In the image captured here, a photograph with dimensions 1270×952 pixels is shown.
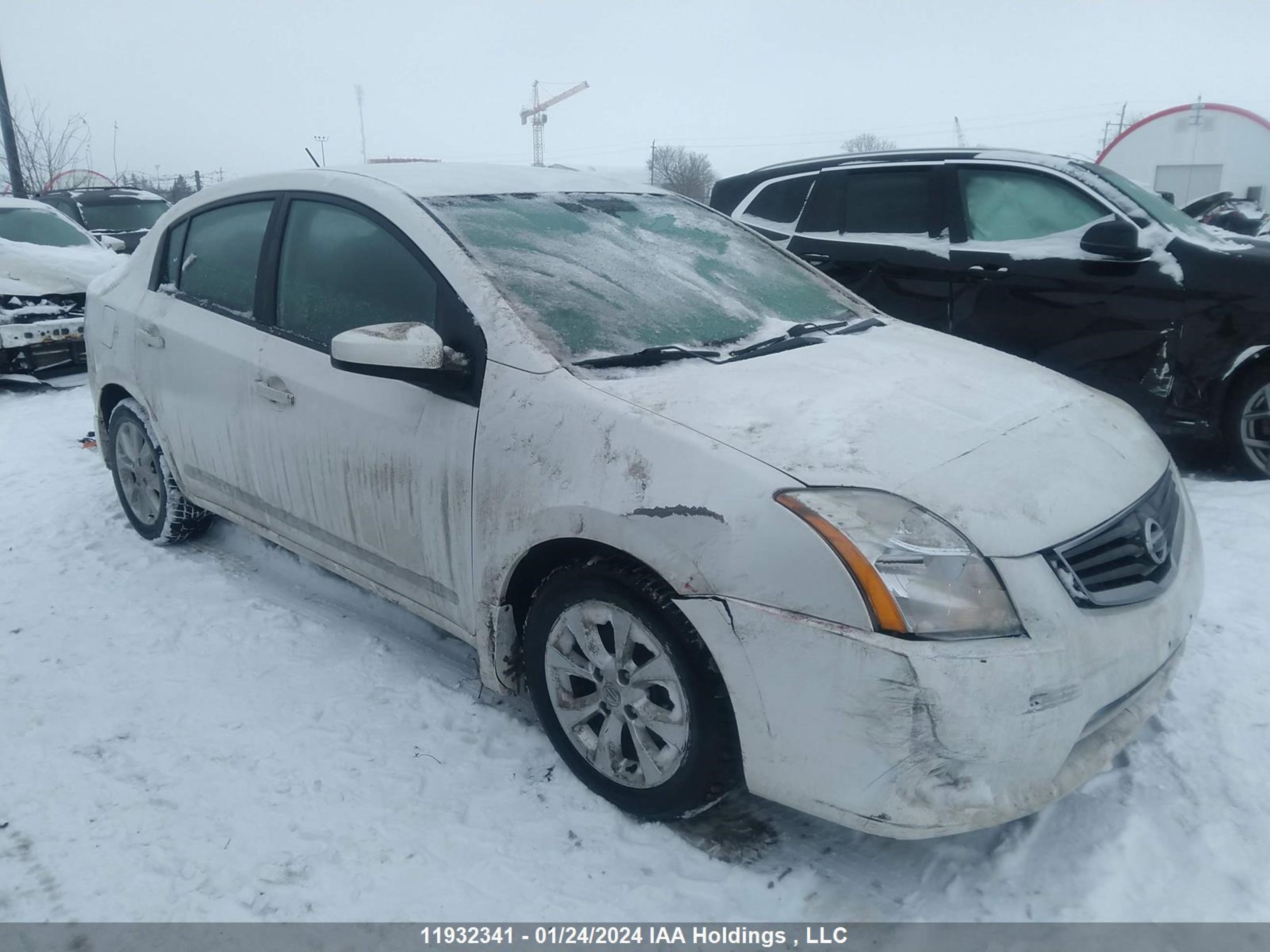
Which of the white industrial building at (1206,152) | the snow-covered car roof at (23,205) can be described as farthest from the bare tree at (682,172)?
the snow-covered car roof at (23,205)

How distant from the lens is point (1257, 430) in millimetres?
4836

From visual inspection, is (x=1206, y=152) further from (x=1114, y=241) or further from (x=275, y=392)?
(x=275, y=392)

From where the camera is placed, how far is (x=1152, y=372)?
16.2ft

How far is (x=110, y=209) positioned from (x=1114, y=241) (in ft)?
44.8

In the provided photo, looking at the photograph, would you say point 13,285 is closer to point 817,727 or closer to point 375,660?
point 375,660

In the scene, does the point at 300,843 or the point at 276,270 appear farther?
the point at 276,270

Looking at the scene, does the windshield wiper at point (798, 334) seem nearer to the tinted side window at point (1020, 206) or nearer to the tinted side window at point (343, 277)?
the tinted side window at point (343, 277)

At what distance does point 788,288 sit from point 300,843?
7.97 feet

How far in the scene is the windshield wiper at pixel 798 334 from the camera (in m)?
2.81

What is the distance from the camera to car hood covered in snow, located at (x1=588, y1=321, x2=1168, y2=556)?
2111 millimetres

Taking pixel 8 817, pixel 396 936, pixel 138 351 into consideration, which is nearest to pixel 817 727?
pixel 396 936

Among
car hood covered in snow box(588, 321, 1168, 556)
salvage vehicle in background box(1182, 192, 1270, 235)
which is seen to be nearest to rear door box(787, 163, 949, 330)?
salvage vehicle in background box(1182, 192, 1270, 235)

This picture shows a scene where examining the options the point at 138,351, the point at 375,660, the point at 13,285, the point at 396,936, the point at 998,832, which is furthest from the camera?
the point at 13,285

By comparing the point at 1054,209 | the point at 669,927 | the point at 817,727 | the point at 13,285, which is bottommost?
the point at 669,927
